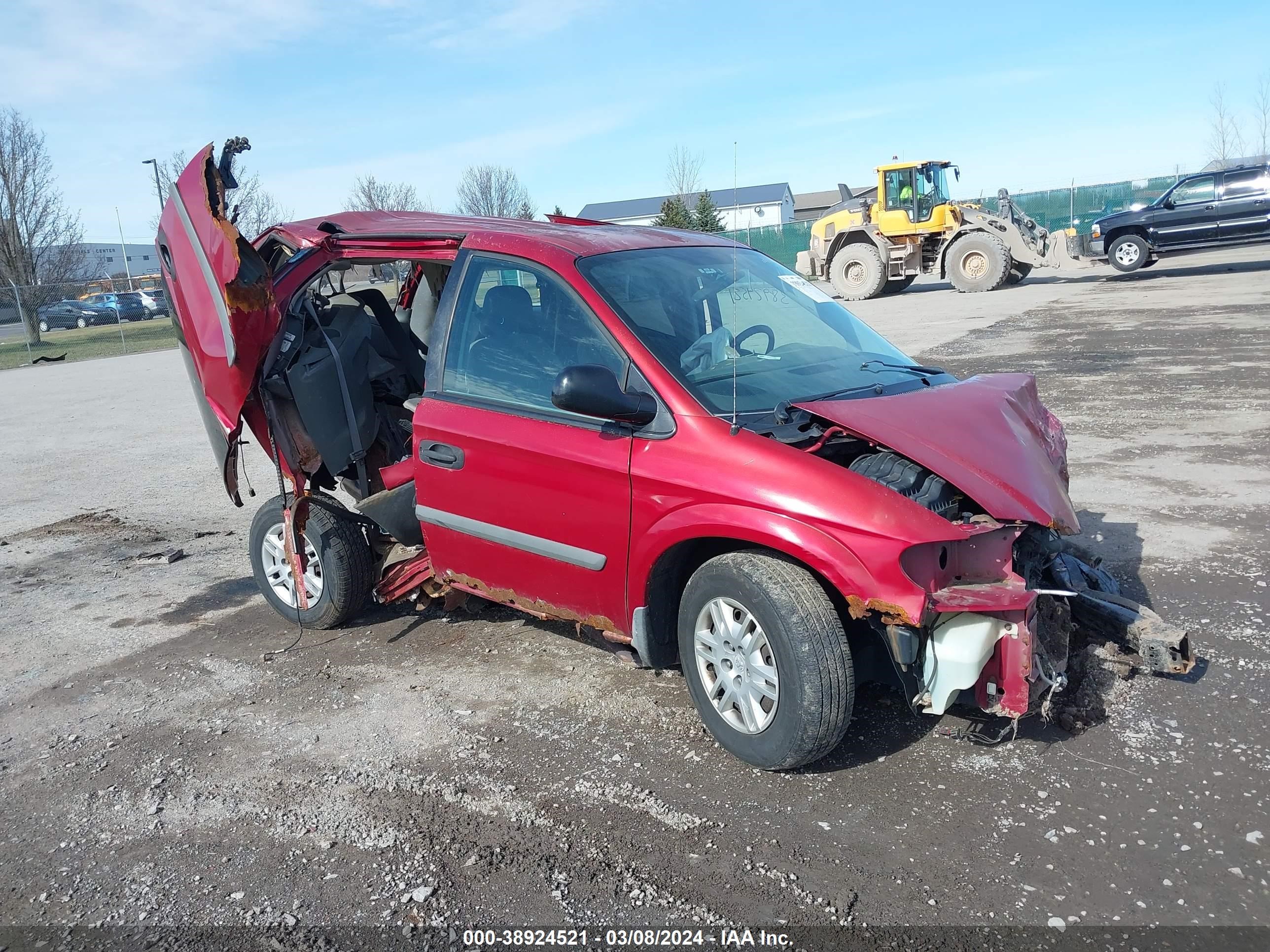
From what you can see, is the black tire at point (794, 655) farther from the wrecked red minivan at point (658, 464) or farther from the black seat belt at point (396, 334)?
the black seat belt at point (396, 334)

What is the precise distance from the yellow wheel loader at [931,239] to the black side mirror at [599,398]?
21.2m

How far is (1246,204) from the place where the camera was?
69.2 feet

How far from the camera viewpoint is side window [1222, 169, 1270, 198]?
20984 millimetres

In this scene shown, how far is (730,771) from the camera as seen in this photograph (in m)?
3.40

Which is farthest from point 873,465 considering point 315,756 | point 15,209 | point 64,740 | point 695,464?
point 15,209

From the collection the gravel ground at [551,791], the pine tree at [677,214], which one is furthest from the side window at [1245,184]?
the pine tree at [677,214]

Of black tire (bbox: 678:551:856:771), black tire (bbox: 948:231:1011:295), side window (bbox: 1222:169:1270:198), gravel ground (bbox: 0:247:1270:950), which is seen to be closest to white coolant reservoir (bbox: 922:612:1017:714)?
black tire (bbox: 678:551:856:771)

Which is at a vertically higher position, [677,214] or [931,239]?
[677,214]

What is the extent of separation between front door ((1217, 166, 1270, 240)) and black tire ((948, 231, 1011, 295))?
4525mm

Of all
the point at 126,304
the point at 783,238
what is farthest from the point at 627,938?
the point at 126,304

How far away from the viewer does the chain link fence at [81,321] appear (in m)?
29.4

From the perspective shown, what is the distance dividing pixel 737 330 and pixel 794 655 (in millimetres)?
1493

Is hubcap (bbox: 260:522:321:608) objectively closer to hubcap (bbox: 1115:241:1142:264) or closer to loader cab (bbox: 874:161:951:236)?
loader cab (bbox: 874:161:951:236)

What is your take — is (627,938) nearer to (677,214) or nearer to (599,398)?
(599,398)
